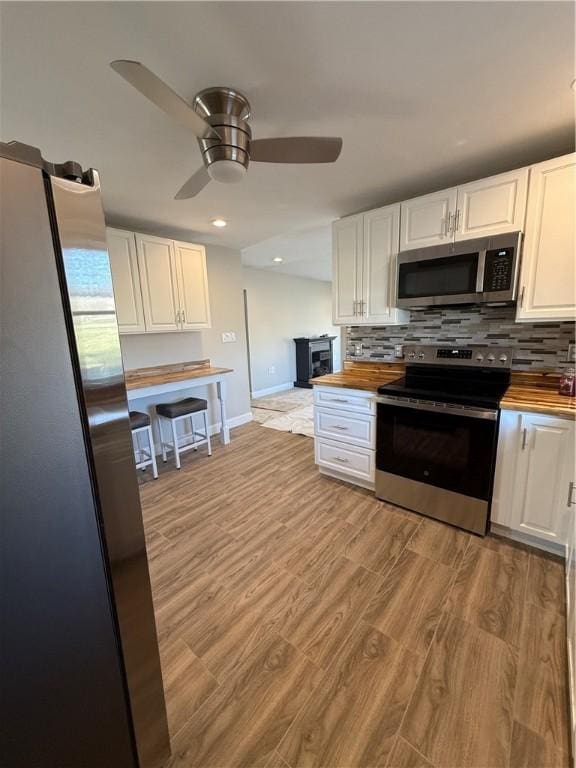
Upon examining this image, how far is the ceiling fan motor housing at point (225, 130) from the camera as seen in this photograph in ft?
4.61

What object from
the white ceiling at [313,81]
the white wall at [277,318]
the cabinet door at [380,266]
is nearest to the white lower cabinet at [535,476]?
the cabinet door at [380,266]

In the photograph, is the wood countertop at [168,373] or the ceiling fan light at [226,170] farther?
the wood countertop at [168,373]

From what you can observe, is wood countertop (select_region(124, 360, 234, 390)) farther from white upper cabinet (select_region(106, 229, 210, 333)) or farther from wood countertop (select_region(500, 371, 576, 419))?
wood countertop (select_region(500, 371, 576, 419))

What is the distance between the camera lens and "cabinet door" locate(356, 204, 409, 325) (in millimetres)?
2465

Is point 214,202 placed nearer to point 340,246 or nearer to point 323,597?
point 340,246

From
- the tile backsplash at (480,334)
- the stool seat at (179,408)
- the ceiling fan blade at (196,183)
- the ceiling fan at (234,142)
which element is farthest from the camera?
the stool seat at (179,408)

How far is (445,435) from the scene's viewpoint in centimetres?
204

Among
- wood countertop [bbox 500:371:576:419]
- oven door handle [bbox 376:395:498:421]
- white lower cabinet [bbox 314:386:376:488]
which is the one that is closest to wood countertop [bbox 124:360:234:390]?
white lower cabinet [bbox 314:386:376:488]

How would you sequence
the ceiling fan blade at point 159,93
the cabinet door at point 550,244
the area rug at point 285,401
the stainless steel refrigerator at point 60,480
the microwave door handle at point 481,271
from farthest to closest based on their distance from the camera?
1. the area rug at point 285,401
2. the microwave door handle at point 481,271
3. the cabinet door at point 550,244
4. the ceiling fan blade at point 159,93
5. the stainless steel refrigerator at point 60,480

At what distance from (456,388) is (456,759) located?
1.81 m

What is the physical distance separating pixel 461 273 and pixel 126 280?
9.11 ft

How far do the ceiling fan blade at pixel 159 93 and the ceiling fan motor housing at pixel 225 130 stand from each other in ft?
0.25

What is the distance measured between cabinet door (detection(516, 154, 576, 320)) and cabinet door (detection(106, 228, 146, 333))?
3069 millimetres

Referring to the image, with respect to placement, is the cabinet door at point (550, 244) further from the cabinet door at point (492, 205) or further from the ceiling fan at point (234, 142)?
the ceiling fan at point (234, 142)
